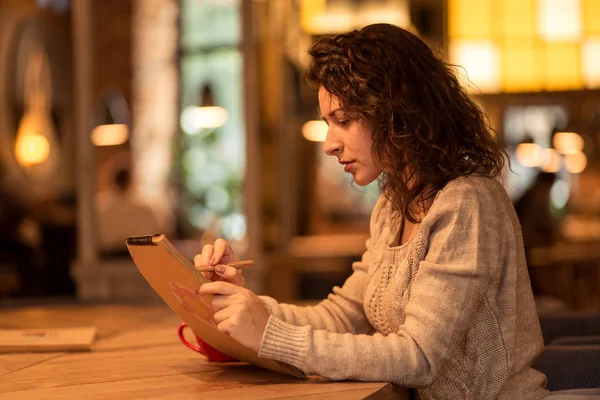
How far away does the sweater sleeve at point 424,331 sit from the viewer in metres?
1.49

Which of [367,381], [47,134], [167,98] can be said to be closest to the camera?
[367,381]

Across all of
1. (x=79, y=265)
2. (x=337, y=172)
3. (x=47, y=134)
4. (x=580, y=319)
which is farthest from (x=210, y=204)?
(x=337, y=172)

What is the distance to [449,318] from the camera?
4.92ft

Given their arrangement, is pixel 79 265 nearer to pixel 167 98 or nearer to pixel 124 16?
pixel 167 98

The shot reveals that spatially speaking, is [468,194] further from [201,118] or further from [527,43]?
[527,43]

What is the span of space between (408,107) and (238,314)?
481mm

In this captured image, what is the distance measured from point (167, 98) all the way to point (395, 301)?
4.94 m

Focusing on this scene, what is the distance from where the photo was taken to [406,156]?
1.67 metres

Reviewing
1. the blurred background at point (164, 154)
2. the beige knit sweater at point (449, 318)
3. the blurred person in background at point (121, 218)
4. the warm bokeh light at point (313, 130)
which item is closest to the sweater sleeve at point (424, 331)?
the beige knit sweater at point (449, 318)

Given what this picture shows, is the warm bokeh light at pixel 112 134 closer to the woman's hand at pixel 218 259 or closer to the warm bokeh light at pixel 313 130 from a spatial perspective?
the warm bokeh light at pixel 313 130

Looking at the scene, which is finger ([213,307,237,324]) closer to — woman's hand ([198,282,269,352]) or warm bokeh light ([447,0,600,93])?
woman's hand ([198,282,269,352])

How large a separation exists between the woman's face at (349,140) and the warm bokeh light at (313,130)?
8428 mm

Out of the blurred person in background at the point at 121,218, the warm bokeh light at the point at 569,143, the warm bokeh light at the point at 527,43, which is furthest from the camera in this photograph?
the warm bokeh light at the point at 527,43

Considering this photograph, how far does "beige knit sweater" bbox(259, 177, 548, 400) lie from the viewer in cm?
149
